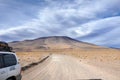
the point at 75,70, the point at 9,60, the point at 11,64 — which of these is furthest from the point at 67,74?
the point at 9,60

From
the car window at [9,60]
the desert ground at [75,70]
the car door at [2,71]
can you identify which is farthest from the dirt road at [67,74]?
the car door at [2,71]

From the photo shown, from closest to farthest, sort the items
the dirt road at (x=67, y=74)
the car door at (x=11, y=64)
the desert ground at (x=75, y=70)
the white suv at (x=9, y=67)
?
the white suv at (x=9, y=67) → the car door at (x=11, y=64) → the dirt road at (x=67, y=74) → the desert ground at (x=75, y=70)

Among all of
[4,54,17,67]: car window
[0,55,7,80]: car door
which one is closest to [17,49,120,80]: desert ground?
[4,54,17,67]: car window

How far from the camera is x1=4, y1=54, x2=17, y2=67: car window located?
10881 mm

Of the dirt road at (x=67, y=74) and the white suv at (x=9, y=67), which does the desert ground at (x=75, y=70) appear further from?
the white suv at (x=9, y=67)

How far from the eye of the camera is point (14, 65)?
11.6 metres

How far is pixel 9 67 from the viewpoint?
10953 millimetres

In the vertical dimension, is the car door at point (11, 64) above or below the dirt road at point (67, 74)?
above

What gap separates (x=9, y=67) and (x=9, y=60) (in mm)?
431

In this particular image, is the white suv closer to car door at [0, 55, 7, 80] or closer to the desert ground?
car door at [0, 55, 7, 80]

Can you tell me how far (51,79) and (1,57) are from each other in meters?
8.49

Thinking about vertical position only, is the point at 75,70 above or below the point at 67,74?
above

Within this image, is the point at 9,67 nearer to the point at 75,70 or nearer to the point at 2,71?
the point at 2,71

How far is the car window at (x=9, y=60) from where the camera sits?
1088 centimetres
